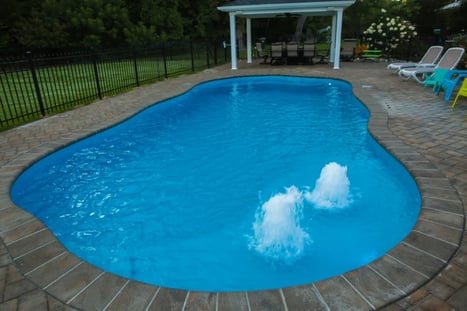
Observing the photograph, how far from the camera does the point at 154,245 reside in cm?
366

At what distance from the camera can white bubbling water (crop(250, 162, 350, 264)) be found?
140 inches

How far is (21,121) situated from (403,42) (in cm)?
1722

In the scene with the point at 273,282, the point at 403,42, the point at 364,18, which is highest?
the point at 364,18

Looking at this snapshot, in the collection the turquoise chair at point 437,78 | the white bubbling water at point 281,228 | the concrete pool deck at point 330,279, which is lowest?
the white bubbling water at point 281,228

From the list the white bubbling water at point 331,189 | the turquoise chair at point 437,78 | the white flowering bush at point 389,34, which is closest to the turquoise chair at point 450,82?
the turquoise chair at point 437,78

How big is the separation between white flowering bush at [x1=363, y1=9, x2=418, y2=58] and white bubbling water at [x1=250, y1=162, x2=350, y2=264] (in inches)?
552

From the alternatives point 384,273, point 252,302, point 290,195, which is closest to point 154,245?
point 252,302

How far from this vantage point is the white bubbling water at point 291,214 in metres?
3.55

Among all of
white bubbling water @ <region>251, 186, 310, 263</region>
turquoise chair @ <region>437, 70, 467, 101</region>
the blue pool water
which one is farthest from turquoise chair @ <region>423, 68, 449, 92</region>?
white bubbling water @ <region>251, 186, 310, 263</region>

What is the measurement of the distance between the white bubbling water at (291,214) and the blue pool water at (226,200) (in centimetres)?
2

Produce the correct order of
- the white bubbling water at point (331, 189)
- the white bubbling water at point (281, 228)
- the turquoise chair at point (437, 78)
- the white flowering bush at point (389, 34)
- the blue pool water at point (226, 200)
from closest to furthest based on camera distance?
the blue pool water at point (226, 200)
the white bubbling water at point (281, 228)
the white bubbling water at point (331, 189)
the turquoise chair at point (437, 78)
the white flowering bush at point (389, 34)

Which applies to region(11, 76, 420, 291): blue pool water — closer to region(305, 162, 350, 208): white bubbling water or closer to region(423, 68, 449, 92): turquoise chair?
region(305, 162, 350, 208): white bubbling water

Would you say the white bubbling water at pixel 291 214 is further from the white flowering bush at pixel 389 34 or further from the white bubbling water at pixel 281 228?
the white flowering bush at pixel 389 34

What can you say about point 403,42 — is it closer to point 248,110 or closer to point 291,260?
point 248,110
